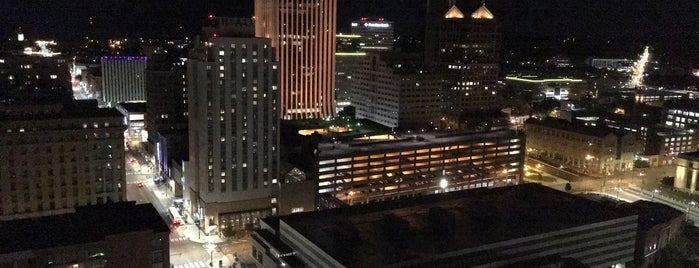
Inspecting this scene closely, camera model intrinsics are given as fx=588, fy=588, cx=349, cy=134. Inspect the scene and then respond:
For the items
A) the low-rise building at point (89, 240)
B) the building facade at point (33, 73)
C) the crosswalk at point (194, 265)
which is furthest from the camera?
the building facade at point (33, 73)

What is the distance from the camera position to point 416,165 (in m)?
100

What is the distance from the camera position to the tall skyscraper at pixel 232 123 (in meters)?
80.5

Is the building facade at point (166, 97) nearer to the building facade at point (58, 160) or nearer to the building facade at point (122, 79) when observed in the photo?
the building facade at point (122, 79)

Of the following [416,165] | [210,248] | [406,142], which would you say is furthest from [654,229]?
[210,248]

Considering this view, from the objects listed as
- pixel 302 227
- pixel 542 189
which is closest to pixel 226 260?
pixel 302 227

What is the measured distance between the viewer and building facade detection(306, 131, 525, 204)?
94.2 metres

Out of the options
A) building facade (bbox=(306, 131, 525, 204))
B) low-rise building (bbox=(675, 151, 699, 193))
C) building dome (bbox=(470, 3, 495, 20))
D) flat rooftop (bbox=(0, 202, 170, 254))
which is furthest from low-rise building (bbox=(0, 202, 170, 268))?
building dome (bbox=(470, 3, 495, 20))

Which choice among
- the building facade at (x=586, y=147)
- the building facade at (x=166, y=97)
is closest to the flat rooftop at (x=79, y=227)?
the building facade at (x=166, y=97)

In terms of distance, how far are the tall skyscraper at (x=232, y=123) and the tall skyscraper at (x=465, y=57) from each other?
281 feet

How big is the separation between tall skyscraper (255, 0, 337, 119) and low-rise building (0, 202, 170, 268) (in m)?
96.7

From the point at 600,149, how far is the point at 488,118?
4120 cm

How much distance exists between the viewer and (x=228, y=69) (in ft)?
264

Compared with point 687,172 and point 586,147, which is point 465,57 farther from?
point 687,172

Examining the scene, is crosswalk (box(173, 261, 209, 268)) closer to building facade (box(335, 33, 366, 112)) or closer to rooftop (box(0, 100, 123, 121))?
rooftop (box(0, 100, 123, 121))
